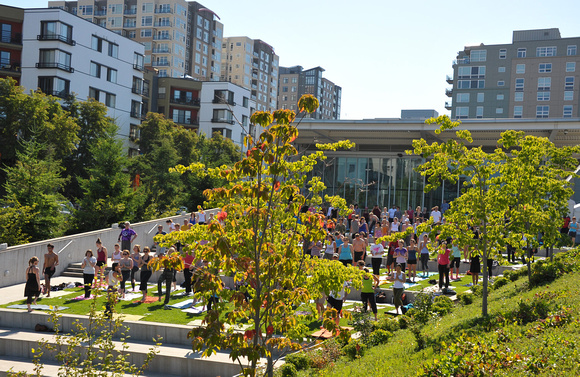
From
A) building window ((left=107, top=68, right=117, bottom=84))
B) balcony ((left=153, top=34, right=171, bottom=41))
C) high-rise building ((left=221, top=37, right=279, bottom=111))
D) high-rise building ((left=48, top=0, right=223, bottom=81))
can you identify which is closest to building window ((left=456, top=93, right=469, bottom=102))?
high-rise building ((left=221, top=37, right=279, bottom=111))

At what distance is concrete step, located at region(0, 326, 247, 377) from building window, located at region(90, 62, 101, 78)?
4426 cm

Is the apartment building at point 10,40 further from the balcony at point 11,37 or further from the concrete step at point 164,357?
the concrete step at point 164,357

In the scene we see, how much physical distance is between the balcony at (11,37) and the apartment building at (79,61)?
553mm

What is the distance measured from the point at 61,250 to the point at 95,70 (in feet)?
123

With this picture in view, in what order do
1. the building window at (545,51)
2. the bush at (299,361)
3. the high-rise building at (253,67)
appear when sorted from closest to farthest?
the bush at (299,361)
the building window at (545,51)
the high-rise building at (253,67)

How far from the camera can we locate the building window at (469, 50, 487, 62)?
9019cm

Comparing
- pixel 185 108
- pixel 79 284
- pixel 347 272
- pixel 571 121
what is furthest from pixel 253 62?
pixel 347 272

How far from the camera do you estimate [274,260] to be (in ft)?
22.1

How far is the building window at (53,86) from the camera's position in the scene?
49906 millimetres

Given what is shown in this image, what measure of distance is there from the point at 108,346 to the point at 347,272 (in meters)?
3.59

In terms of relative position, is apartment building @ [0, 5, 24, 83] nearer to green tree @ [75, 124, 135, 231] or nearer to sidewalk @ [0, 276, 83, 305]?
green tree @ [75, 124, 135, 231]

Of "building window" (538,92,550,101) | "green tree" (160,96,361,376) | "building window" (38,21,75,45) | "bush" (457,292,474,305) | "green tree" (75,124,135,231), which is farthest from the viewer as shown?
"building window" (538,92,550,101)

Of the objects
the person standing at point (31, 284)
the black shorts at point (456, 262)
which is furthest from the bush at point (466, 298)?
the person standing at point (31, 284)

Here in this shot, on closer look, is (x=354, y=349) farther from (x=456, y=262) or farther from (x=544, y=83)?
(x=544, y=83)
